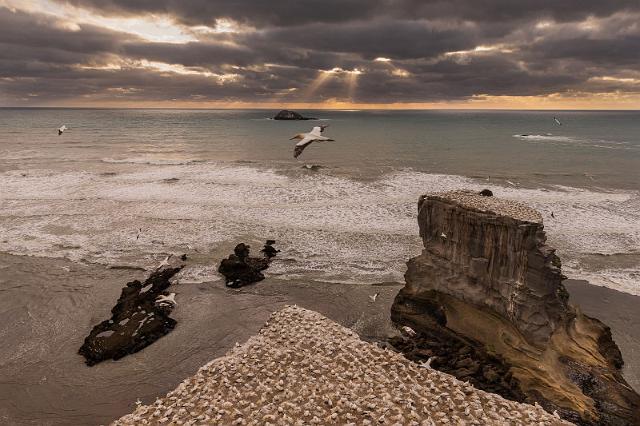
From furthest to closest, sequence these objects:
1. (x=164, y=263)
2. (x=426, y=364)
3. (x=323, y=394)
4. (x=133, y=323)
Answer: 1. (x=164, y=263)
2. (x=133, y=323)
3. (x=426, y=364)
4. (x=323, y=394)

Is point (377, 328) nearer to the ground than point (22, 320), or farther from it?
farther from it

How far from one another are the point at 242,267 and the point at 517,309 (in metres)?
13.6

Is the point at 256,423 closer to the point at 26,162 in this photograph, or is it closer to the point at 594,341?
the point at 594,341

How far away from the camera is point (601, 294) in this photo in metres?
19.5

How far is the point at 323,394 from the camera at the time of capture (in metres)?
11.2

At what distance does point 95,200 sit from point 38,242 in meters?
11.5

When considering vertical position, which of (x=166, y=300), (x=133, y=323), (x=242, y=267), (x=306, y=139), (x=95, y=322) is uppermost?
(x=306, y=139)

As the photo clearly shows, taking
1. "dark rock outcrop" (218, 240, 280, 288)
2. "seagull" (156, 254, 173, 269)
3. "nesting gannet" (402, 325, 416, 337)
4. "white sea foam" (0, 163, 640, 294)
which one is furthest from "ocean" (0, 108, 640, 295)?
"nesting gannet" (402, 325, 416, 337)

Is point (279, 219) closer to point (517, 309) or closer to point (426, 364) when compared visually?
point (426, 364)

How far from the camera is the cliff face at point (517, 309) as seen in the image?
12258mm

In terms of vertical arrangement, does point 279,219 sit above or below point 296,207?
below

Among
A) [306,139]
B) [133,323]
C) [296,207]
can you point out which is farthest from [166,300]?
[296,207]

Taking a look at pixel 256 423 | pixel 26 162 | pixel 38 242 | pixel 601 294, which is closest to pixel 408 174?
pixel 601 294

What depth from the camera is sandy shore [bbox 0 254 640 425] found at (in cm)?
1301
